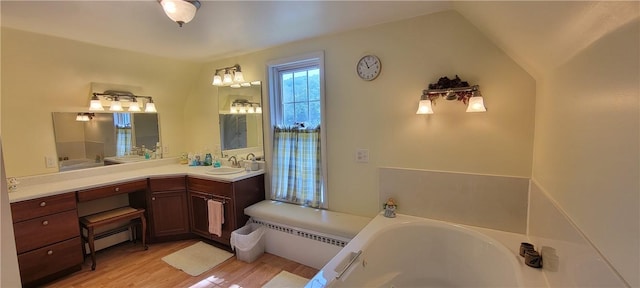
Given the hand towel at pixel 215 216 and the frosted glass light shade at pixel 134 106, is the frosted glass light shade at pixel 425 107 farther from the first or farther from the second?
the frosted glass light shade at pixel 134 106

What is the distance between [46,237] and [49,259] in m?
0.20

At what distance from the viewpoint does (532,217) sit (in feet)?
5.78

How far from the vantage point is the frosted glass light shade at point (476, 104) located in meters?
1.80

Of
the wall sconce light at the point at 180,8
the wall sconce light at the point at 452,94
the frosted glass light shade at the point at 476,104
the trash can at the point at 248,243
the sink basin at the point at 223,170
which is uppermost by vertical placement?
the wall sconce light at the point at 180,8

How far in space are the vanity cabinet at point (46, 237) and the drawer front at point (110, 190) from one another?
9cm

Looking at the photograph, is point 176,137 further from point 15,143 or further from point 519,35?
point 519,35

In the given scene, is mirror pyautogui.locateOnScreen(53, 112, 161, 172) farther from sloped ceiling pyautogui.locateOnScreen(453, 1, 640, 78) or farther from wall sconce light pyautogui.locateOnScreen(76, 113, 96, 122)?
sloped ceiling pyautogui.locateOnScreen(453, 1, 640, 78)

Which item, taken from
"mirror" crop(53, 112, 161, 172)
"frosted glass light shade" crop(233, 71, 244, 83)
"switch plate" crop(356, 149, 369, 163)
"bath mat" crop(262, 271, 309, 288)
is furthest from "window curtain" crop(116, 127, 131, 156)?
"switch plate" crop(356, 149, 369, 163)

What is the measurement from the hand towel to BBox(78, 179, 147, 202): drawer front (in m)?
0.78

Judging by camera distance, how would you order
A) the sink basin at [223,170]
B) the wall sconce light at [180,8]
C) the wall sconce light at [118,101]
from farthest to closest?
the sink basin at [223,170] < the wall sconce light at [118,101] < the wall sconce light at [180,8]

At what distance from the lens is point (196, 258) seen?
272 cm

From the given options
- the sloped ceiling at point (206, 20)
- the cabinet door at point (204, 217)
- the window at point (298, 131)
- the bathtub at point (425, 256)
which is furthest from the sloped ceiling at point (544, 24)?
the cabinet door at point (204, 217)

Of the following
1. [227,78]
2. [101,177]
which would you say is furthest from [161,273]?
[227,78]

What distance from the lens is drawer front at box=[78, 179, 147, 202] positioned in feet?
8.17
